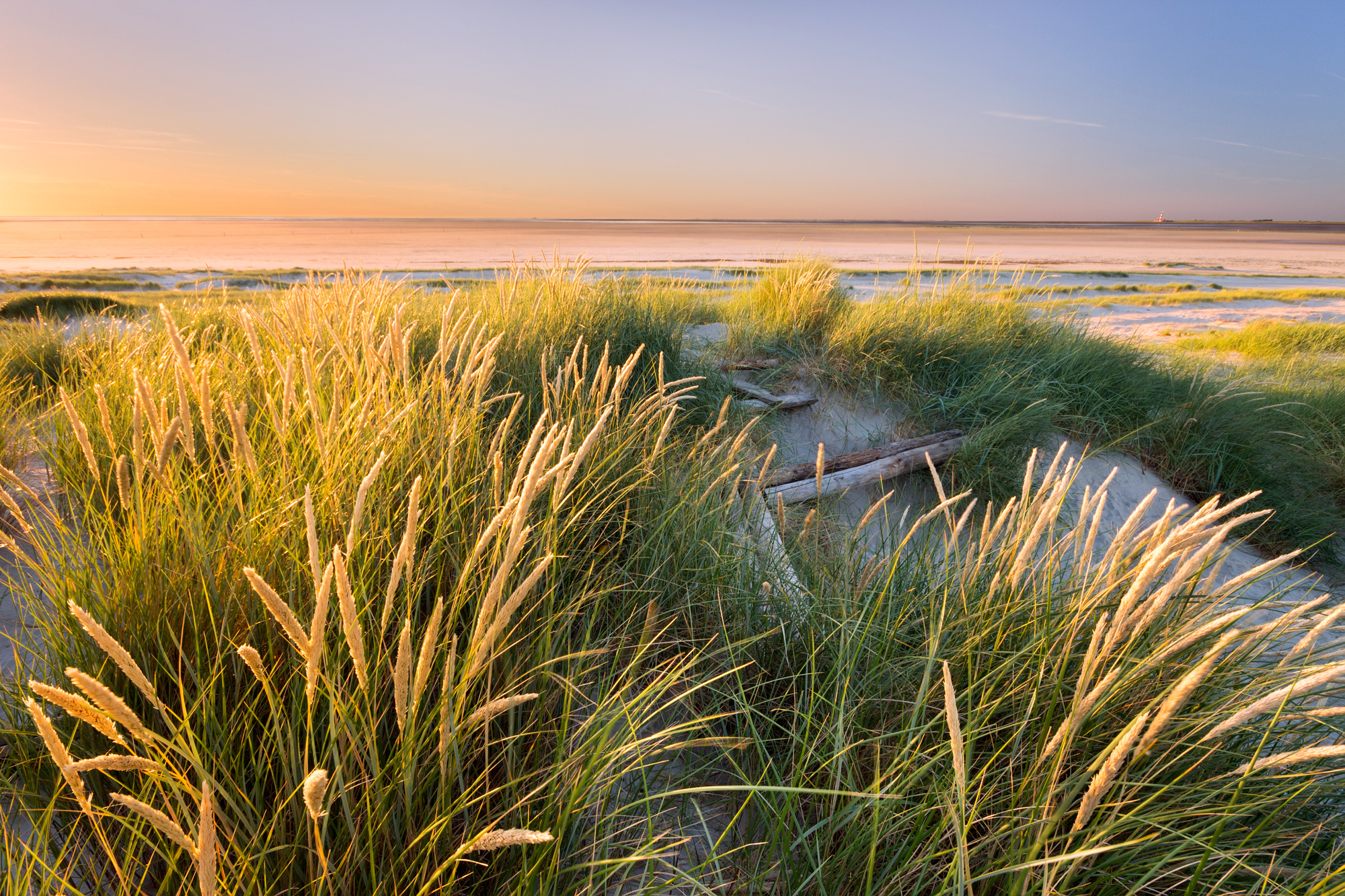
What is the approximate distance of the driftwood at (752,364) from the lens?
521cm

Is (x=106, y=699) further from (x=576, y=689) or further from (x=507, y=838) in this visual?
(x=576, y=689)

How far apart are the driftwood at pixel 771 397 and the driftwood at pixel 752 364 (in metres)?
0.20

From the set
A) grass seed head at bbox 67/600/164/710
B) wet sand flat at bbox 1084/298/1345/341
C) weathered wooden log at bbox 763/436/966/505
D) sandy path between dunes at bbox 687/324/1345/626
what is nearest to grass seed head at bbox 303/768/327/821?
grass seed head at bbox 67/600/164/710

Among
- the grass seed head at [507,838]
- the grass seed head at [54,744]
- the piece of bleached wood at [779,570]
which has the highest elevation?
the grass seed head at [54,744]

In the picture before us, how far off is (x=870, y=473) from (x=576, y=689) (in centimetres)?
316

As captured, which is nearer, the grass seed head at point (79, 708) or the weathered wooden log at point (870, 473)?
the grass seed head at point (79, 708)

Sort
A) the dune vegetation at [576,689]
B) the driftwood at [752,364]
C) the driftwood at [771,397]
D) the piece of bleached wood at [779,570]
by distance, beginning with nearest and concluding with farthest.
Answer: the dune vegetation at [576,689], the piece of bleached wood at [779,570], the driftwood at [771,397], the driftwood at [752,364]

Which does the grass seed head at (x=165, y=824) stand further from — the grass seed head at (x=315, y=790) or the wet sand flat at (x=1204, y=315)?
the wet sand flat at (x=1204, y=315)

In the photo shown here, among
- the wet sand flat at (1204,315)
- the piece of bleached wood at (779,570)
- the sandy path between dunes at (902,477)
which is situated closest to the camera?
the piece of bleached wood at (779,570)

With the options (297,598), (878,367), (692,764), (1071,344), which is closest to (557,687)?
(692,764)

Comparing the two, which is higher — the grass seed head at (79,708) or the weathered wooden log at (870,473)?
the grass seed head at (79,708)

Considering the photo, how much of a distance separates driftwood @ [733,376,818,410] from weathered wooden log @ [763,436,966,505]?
0.86 m

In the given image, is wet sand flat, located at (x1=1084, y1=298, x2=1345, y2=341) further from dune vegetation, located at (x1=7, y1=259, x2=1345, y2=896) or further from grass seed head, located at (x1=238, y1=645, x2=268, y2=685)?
grass seed head, located at (x1=238, y1=645, x2=268, y2=685)

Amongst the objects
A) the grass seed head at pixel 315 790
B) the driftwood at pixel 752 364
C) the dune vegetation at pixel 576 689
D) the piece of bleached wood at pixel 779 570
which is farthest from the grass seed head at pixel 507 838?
the driftwood at pixel 752 364
